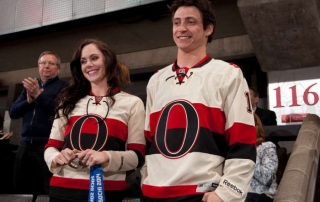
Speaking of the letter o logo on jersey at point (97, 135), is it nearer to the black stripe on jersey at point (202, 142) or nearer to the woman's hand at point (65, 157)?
the woman's hand at point (65, 157)

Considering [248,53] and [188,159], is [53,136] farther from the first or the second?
[248,53]

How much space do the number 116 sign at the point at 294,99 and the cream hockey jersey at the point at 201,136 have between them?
4.96 metres

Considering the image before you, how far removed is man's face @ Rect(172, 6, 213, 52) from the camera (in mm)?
1489

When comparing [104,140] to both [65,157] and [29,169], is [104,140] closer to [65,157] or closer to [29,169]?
[65,157]

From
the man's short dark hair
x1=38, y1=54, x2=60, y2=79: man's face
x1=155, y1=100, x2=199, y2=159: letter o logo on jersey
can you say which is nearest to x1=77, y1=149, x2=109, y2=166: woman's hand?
x1=155, y1=100, x2=199, y2=159: letter o logo on jersey

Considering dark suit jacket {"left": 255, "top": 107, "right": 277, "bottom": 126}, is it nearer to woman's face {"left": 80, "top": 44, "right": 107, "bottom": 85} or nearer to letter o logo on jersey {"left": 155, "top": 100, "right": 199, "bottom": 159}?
woman's face {"left": 80, "top": 44, "right": 107, "bottom": 85}

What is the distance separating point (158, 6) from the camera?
517 cm

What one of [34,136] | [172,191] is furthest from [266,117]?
[172,191]

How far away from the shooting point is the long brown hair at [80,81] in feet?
6.07

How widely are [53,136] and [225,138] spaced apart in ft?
3.01

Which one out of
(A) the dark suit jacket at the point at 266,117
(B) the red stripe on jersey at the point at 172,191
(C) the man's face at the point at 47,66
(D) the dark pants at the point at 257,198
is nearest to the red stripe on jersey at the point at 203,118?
(B) the red stripe on jersey at the point at 172,191

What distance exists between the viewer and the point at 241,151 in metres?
1.28

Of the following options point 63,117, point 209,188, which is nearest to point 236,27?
point 63,117

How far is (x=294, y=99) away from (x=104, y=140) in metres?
5.13
